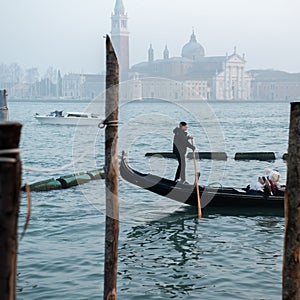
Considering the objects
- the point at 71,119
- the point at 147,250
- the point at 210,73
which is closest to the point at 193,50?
the point at 210,73

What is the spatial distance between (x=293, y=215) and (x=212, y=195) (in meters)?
5.23

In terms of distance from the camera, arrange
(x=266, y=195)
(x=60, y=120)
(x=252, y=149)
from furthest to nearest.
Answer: (x=60, y=120) → (x=252, y=149) → (x=266, y=195)

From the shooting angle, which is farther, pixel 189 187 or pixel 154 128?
pixel 154 128

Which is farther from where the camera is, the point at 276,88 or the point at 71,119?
the point at 276,88

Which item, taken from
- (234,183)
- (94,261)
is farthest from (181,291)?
(234,183)

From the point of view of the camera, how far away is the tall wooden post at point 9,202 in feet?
7.50

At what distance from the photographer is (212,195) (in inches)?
339

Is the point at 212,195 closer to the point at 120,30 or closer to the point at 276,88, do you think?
the point at 276,88

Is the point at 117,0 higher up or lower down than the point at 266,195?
higher up

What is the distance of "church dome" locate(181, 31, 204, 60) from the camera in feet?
354

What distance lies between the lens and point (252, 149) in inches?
889

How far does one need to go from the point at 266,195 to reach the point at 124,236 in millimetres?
2085

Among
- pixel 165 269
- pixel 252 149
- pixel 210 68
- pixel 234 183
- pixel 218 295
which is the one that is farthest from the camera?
pixel 210 68

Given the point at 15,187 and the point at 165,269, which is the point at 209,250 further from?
the point at 15,187
